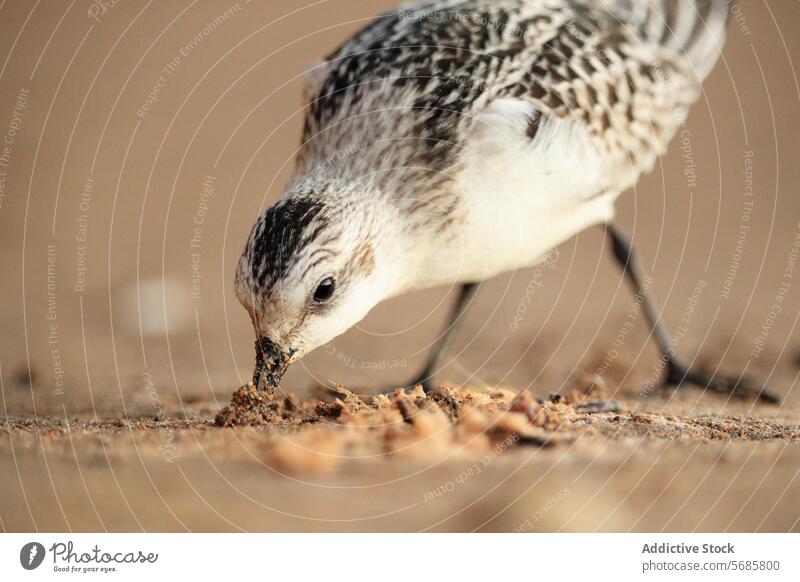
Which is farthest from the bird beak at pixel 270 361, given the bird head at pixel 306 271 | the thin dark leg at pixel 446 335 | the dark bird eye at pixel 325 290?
the thin dark leg at pixel 446 335

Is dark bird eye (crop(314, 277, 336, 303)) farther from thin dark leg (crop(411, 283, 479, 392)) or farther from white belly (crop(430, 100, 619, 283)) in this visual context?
thin dark leg (crop(411, 283, 479, 392))

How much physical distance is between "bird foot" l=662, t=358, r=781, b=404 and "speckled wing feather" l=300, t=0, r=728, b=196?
3.32ft

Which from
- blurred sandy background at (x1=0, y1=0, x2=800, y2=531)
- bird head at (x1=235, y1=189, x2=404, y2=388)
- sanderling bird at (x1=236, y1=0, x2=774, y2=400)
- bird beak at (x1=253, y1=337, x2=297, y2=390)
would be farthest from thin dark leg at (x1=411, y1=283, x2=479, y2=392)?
bird beak at (x1=253, y1=337, x2=297, y2=390)

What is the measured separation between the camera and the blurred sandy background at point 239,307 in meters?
3.17

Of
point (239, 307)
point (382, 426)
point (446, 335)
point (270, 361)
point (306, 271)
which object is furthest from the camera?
point (239, 307)

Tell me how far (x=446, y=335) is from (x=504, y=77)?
4.86ft

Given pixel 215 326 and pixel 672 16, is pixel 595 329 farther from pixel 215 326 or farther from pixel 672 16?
pixel 215 326

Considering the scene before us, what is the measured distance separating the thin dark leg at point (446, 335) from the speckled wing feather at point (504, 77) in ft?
3.36

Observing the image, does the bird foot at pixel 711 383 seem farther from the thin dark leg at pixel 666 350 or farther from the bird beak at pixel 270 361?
the bird beak at pixel 270 361

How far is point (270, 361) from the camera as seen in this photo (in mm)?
3135

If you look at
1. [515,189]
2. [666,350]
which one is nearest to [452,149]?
[515,189]

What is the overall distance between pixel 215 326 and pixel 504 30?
259 centimetres

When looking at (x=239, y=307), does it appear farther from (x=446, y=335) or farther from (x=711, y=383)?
(x=711, y=383)

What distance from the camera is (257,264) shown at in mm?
2961
